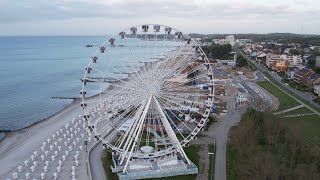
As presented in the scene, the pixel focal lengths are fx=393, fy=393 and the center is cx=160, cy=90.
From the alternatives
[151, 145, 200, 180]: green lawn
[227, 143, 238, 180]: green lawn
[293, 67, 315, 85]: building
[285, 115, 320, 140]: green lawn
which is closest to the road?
[151, 145, 200, 180]: green lawn

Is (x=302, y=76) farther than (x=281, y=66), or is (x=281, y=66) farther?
(x=281, y=66)

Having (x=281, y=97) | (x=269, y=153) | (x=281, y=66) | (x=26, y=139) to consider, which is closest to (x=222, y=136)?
(x=269, y=153)

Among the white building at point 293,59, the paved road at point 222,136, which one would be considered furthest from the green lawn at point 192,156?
the white building at point 293,59

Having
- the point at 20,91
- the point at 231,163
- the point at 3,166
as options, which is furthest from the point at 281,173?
the point at 20,91

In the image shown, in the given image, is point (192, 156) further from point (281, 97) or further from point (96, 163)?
point (281, 97)

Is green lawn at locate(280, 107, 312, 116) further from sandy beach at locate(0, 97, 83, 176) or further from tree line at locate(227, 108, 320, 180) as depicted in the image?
sandy beach at locate(0, 97, 83, 176)

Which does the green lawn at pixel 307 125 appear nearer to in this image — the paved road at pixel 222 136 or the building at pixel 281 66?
the paved road at pixel 222 136

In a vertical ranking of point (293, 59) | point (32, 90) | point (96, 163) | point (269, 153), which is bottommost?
point (32, 90)

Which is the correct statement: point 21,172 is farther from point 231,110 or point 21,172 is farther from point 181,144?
point 231,110
